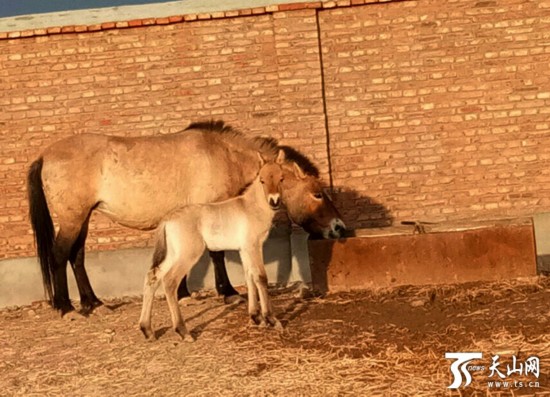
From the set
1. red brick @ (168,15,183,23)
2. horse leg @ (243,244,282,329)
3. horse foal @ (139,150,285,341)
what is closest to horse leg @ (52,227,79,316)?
horse foal @ (139,150,285,341)

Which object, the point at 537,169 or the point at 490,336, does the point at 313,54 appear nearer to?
the point at 537,169

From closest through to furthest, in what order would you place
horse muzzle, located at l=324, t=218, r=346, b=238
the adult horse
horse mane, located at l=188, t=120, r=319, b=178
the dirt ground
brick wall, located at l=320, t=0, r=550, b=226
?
the dirt ground
horse muzzle, located at l=324, t=218, r=346, b=238
the adult horse
horse mane, located at l=188, t=120, r=319, b=178
brick wall, located at l=320, t=0, r=550, b=226

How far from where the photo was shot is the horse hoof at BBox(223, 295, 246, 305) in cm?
935

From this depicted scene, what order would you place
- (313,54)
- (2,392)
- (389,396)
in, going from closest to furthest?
(389,396)
(2,392)
(313,54)

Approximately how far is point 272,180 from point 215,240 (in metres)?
0.81

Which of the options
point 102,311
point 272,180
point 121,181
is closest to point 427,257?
point 272,180

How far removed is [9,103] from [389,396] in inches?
314

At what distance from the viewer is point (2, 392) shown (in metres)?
6.72

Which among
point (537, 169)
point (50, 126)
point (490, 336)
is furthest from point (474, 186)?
point (50, 126)

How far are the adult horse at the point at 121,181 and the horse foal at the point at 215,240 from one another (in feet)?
A: 4.78

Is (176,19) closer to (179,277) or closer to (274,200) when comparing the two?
(274,200)

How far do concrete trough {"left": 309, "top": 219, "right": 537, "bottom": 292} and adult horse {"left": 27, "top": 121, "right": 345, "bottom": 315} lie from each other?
103cm

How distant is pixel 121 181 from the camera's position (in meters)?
9.53

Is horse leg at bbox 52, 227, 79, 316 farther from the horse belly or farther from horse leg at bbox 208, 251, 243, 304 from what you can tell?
the horse belly
